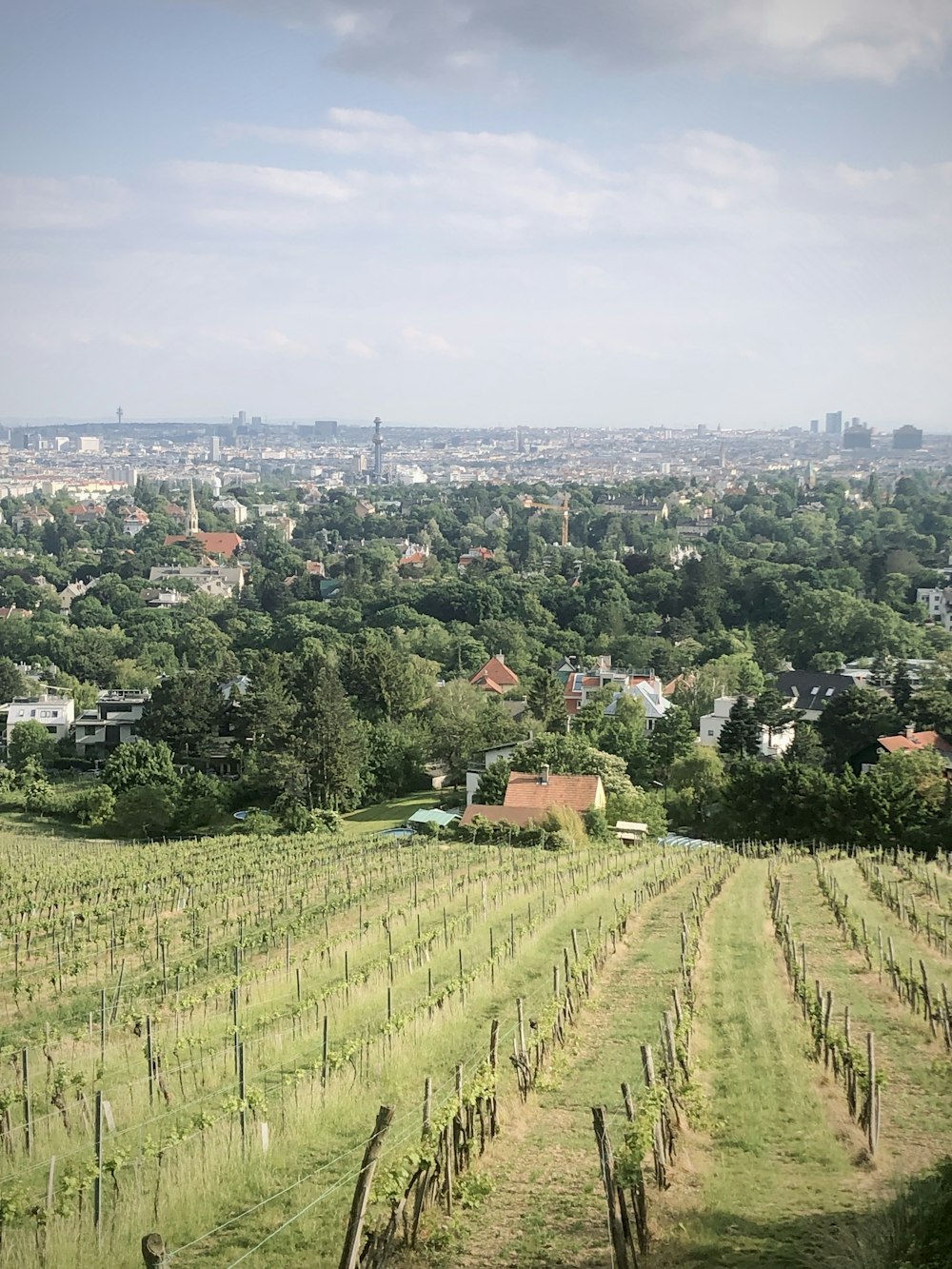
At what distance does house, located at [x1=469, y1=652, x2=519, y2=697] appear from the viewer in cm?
5166

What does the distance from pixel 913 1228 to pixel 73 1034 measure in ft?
25.8

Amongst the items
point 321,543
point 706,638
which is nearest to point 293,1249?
point 706,638

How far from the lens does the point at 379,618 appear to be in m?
64.5

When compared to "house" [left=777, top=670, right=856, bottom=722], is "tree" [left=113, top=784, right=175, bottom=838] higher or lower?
lower

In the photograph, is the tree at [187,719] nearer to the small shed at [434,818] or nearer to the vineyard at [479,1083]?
the small shed at [434,818]

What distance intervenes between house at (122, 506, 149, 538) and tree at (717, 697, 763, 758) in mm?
90345

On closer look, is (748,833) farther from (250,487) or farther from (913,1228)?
(250,487)

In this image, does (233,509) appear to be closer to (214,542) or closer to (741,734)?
(214,542)

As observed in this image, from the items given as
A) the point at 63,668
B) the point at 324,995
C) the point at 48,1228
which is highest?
the point at 48,1228

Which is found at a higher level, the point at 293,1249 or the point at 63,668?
the point at 293,1249

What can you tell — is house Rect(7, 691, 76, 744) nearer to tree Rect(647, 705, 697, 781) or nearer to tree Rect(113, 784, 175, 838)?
tree Rect(113, 784, 175, 838)

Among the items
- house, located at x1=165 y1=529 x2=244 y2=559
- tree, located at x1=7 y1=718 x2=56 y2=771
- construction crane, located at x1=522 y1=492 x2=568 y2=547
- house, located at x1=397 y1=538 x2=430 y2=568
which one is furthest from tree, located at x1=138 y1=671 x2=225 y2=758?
construction crane, located at x1=522 y1=492 x2=568 y2=547

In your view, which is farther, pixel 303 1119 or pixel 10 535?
pixel 10 535

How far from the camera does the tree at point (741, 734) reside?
3741cm
